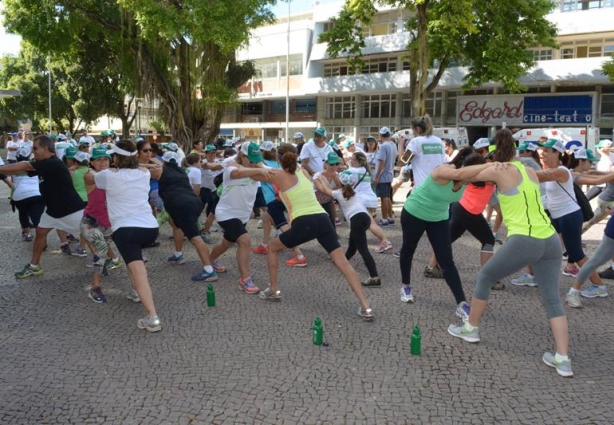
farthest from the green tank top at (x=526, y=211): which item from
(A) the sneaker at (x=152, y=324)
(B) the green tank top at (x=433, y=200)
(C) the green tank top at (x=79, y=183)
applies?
(C) the green tank top at (x=79, y=183)

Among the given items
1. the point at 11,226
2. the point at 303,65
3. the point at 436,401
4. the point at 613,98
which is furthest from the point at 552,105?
the point at 436,401

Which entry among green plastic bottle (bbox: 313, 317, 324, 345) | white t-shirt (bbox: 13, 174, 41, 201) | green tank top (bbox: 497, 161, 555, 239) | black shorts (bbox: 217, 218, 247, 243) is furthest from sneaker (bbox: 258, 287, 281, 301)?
white t-shirt (bbox: 13, 174, 41, 201)

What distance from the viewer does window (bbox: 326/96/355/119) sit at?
4422cm

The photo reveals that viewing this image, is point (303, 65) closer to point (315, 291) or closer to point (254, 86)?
point (254, 86)

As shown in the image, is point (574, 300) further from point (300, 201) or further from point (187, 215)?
point (187, 215)

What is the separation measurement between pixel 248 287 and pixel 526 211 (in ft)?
10.5

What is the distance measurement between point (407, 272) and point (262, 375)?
7.33 feet

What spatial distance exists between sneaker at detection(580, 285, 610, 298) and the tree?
18.4m

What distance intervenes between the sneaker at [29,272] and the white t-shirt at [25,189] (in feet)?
5.75

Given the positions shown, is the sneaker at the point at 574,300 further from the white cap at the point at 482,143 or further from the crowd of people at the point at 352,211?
the white cap at the point at 482,143

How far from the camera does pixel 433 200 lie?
17.1 ft

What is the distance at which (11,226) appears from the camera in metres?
10.6

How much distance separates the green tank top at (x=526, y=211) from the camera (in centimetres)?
410

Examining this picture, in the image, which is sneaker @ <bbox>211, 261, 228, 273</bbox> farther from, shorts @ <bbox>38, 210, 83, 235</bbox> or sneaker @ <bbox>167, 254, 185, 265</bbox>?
shorts @ <bbox>38, 210, 83, 235</bbox>
